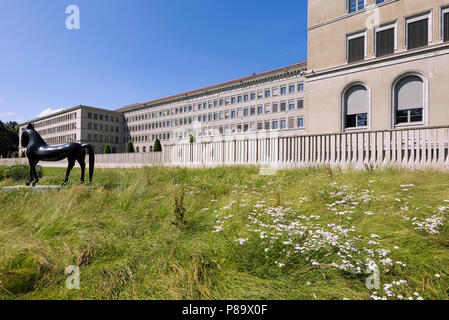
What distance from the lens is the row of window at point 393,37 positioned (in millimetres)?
14562

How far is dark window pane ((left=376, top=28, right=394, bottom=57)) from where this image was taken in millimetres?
15867

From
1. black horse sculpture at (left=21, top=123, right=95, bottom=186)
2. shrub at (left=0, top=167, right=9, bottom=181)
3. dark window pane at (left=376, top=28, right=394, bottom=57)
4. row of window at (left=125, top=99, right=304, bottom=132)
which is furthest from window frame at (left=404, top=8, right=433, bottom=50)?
row of window at (left=125, top=99, right=304, bottom=132)

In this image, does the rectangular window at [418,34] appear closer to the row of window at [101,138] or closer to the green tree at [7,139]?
the row of window at [101,138]

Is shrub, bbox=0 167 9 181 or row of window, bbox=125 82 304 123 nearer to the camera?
shrub, bbox=0 167 9 181

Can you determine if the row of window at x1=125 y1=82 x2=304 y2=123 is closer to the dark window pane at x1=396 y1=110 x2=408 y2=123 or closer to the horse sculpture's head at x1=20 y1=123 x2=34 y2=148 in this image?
the dark window pane at x1=396 y1=110 x2=408 y2=123

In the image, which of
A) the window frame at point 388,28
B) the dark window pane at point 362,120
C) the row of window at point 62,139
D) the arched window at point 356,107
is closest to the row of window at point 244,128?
the row of window at point 62,139

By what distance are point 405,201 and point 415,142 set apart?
701 centimetres

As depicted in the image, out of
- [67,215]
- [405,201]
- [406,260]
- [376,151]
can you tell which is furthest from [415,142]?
[67,215]

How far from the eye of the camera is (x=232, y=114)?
210 feet

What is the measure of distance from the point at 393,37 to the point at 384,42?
56cm

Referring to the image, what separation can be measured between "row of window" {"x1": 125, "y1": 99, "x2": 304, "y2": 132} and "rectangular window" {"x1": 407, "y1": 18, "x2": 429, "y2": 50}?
37563mm

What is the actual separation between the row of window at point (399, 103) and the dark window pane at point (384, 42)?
7.60 ft

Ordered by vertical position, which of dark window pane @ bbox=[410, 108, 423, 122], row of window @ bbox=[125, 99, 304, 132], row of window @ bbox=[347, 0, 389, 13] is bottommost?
dark window pane @ bbox=[410, 108, 423, 122]

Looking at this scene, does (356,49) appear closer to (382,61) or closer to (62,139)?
(382,61)
